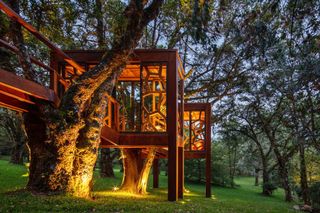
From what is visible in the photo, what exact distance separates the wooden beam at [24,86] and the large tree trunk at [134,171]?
4.88 metres

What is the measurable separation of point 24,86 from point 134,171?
6.48 meters

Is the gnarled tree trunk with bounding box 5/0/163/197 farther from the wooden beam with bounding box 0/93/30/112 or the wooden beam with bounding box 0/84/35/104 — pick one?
the wooden beam with bounding box 0/84/35/104

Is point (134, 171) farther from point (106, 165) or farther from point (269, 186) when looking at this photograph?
point (269, 186)

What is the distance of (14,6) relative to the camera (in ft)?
25.8

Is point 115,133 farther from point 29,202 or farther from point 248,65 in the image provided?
point 248,65

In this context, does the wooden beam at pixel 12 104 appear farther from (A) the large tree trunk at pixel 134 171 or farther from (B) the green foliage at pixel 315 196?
(B) the green foliage at pixel 315 196

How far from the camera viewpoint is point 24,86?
5.25m

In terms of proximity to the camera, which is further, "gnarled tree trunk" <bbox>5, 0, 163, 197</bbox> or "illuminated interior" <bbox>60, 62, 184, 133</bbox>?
"illuminated interior" <bbox>60, 62, 184, 133</bbox>

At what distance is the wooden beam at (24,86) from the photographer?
475cm

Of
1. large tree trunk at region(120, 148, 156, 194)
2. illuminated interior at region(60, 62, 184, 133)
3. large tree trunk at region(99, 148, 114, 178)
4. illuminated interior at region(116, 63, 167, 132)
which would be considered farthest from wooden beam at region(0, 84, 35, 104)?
large tree trunk at region(99, 148, 114, 178)

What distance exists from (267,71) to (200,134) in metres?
4.14

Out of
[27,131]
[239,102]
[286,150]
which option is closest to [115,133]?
[27,131]

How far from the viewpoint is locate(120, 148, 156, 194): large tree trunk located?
10.9m

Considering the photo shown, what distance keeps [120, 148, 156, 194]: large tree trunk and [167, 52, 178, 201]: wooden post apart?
8.48 ft
